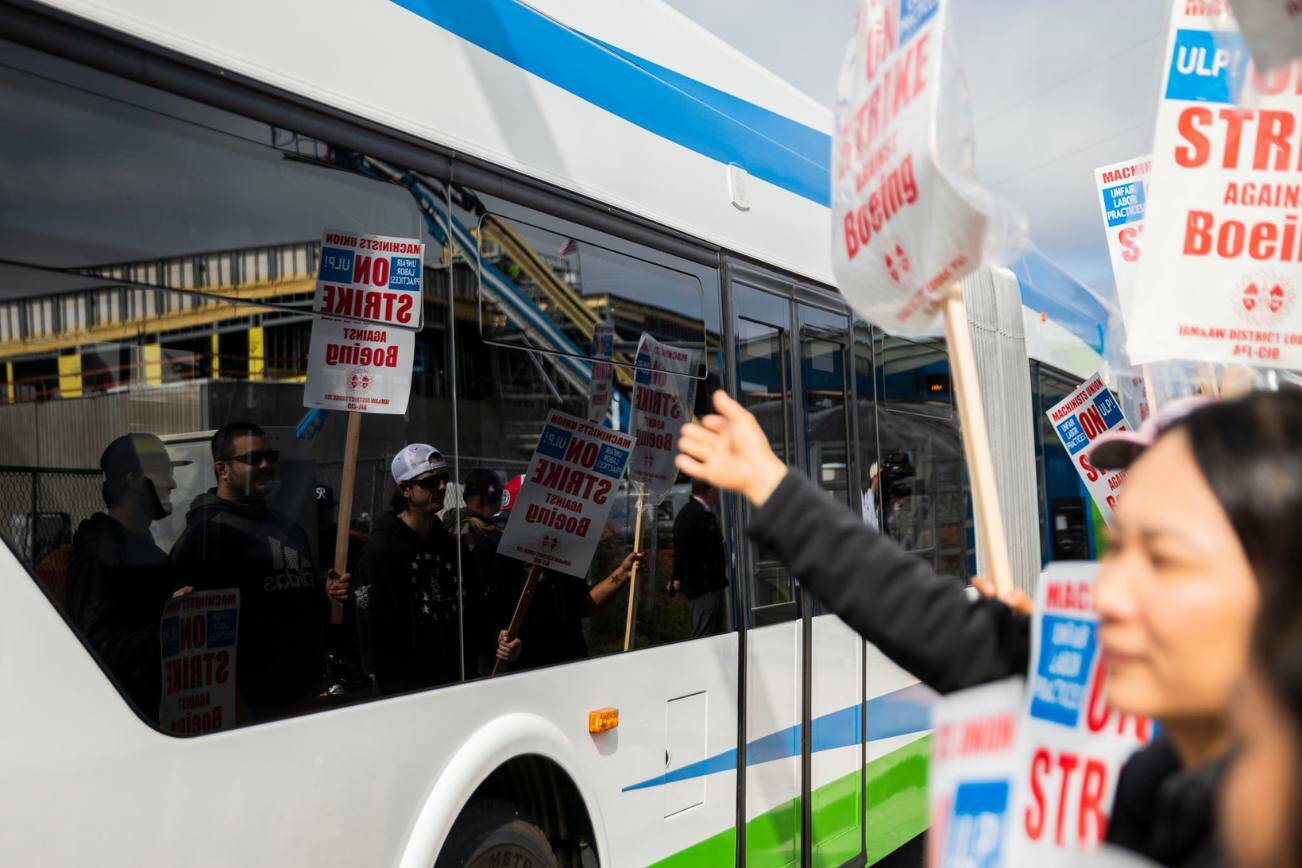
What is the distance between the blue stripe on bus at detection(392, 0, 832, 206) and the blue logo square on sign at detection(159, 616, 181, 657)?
6.10ft

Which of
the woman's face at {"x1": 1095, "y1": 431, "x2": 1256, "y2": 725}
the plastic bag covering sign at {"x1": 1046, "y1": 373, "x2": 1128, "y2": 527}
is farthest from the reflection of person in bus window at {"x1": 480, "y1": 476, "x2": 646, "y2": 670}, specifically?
the plastic bag covering sign at {"x1": 1046, "y1": 373, "x2": 1128, "y2": 527}

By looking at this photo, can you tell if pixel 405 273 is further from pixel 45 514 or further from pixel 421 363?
pixel 45 514

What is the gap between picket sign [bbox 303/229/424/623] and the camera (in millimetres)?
3016

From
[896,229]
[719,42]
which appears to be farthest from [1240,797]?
[719,42]

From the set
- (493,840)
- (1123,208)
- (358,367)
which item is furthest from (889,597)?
(1123,208)

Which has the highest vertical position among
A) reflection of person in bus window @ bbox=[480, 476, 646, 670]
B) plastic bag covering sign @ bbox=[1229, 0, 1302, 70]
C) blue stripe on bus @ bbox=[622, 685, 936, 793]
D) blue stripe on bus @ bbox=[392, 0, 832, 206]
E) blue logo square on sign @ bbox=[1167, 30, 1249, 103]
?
blue stripe on bus @ bbox=[392, 0, 832, 206]

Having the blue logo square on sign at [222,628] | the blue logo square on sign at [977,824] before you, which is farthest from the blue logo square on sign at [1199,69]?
the blue logo square on sign at [222,628]

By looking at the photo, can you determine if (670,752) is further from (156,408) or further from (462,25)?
(462,25)

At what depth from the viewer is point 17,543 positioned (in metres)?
2.28

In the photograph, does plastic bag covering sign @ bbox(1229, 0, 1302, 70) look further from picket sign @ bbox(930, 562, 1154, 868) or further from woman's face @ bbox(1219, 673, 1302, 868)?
woman's face @ bbox(1219, 673, 1302, 868)

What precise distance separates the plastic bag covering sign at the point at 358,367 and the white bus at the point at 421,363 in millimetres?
45

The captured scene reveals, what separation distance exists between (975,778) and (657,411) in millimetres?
2857

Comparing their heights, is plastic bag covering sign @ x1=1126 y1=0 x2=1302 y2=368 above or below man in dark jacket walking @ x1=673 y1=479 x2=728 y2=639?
above

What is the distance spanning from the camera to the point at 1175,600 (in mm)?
1252
